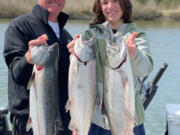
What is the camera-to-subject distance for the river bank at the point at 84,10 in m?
30.2

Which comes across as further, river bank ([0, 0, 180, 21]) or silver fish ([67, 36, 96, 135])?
river bank ([0, 0, 180, 21])

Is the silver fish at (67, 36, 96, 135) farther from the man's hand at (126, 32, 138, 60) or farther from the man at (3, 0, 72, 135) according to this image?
the man at (3, 0, 72, 135)

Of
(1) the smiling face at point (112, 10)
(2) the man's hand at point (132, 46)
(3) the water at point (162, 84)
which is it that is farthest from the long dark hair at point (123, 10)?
(3) the water at point (162, 84)

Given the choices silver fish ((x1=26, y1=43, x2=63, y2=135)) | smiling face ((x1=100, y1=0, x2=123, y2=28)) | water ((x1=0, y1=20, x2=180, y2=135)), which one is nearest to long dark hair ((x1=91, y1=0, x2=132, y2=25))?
smiling face ((x1=100, y1=0, x2=123, y2=28))

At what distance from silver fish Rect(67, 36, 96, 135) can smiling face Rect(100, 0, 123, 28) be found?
51 centimetres

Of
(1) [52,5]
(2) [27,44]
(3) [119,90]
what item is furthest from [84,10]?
(3) [119,90]

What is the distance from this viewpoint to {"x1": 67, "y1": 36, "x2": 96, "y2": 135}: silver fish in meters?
2.34

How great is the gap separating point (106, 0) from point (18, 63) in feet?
3.60

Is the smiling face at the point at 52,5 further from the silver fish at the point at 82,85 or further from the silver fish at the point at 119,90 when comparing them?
the silver fish at the point at 119,90

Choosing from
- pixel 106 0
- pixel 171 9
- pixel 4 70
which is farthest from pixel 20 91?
pixel 171 9

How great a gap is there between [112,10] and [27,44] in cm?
97

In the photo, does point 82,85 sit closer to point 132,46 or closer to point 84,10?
point 132,46

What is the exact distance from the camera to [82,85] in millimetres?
2385

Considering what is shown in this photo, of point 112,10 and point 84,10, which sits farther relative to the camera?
point 84,10
